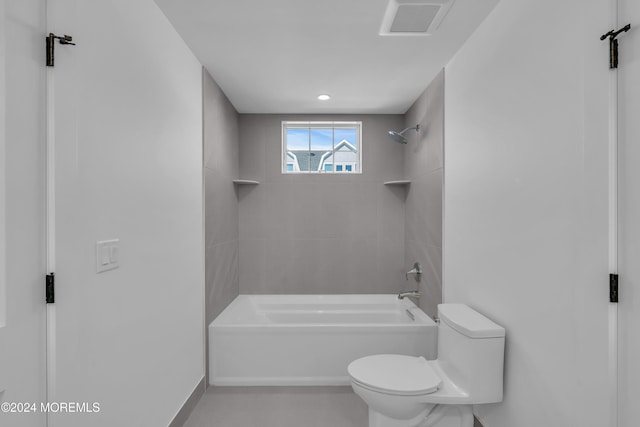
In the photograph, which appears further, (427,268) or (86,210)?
(427,268)

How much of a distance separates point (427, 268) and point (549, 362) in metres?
1.56

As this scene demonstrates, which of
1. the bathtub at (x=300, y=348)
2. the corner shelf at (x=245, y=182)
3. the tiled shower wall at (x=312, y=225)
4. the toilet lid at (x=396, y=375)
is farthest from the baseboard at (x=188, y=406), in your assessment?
the corner shelf at (x=245, y=182)

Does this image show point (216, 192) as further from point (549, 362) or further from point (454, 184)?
point (549, 362)

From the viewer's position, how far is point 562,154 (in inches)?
54.3

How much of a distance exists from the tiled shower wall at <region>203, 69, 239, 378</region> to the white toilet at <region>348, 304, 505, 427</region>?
54.2 inches

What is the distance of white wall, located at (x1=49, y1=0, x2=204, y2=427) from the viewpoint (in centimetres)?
122

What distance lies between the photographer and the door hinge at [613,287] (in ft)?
3.75

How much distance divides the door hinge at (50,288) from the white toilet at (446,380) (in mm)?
1417

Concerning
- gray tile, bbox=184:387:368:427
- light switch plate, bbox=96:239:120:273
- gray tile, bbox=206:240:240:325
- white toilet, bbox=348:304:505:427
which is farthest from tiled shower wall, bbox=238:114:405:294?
light switch plate, bbox=96:239:120:273

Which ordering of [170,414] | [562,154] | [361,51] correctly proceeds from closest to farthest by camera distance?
[562,154]
[170,414]
[361,51]

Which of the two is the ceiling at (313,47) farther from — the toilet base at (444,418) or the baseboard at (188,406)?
the baseboard at (188,406)

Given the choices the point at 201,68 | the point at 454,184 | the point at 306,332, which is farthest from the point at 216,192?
the point at 454,184

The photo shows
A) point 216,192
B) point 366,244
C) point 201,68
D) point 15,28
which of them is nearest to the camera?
point 15,28

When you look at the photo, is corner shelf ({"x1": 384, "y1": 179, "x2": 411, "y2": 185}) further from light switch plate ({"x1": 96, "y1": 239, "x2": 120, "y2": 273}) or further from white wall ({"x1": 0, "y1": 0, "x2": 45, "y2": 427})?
white wall ({"x1": 0, "y1": 0, "x2": 45, "y2": 427})
